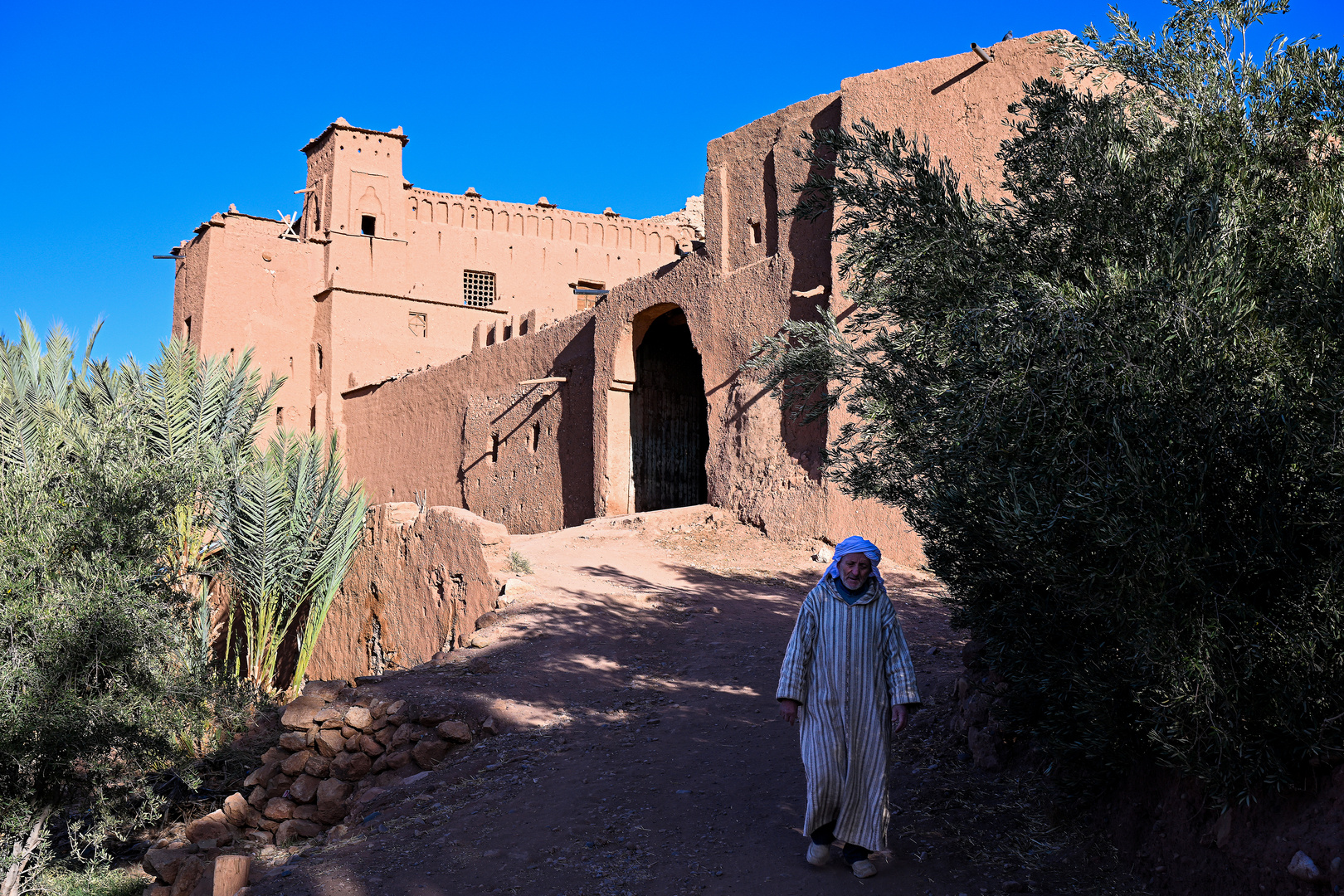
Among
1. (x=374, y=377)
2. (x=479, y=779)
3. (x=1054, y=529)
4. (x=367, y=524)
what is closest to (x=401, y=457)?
(x=374, y=377)

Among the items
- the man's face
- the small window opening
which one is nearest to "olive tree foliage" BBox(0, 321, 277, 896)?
the man's face

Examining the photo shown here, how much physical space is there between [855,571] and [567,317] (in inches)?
542

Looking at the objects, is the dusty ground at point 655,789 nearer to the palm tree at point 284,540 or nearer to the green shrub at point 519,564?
the green shrub at point 519,564

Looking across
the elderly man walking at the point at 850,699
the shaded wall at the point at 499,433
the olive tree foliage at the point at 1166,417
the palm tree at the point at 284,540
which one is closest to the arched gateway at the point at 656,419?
the shaded wall at the point at 499,433

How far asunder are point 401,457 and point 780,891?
19.8m

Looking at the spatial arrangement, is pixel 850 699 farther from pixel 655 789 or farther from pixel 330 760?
pixel 330 760

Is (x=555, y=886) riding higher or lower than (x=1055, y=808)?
lower

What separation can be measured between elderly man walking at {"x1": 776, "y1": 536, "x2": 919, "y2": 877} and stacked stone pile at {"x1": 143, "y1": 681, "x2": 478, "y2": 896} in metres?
3.19

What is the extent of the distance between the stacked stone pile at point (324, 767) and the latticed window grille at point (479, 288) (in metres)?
20.9

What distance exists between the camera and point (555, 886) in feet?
13.7

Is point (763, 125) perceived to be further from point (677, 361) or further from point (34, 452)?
point (34, 452)

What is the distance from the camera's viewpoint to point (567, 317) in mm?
17297

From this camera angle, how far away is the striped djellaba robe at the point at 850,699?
396cm

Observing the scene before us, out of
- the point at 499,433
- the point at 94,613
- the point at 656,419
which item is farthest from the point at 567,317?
the point at 94,613
